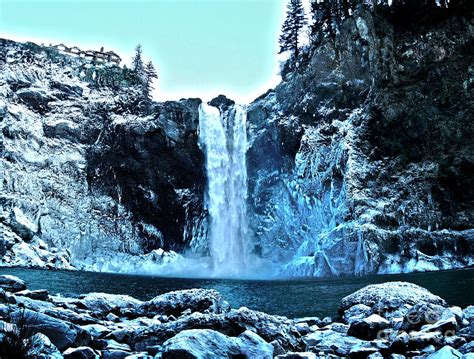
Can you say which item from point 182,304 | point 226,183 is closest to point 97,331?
point 182,304

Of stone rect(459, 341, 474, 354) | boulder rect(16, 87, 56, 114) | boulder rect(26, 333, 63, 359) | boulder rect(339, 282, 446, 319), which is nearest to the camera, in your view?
boulder rect(26, 333, 63, 359)

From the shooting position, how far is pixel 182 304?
16766 mm

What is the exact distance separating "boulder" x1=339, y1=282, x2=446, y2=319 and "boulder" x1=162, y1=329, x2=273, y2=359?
769 centimetres

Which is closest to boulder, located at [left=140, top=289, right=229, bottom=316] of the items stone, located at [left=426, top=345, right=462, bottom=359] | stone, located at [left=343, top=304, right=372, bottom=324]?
stone, located at [left=343, top=304, right=372, bottom=324]

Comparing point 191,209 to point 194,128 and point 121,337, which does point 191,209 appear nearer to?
point 194,128

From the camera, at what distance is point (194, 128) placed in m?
76.1

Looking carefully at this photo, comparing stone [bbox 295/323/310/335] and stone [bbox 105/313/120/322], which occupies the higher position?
stone [bbox 105/313/120/322]

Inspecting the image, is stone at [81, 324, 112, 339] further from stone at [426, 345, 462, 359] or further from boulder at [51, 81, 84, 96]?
boulder at [51, 81, 84, 96]

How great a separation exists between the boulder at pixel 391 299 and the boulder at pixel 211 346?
25.2 feet

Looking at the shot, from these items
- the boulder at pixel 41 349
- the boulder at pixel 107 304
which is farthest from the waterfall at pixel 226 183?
the boulder at pixel 41 349

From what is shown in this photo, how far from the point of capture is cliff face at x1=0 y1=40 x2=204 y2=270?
69750mm

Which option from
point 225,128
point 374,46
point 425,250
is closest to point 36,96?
point 225,128

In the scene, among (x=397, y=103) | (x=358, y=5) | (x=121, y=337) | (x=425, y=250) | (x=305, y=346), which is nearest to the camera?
(x=121, y=337)

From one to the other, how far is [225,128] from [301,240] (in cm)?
2377
